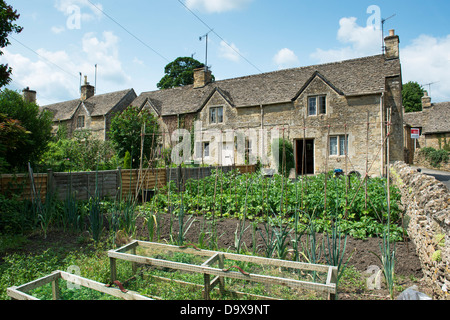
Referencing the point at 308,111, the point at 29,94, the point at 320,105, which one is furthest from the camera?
the point at 29,94

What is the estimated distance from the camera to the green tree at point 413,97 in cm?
4259

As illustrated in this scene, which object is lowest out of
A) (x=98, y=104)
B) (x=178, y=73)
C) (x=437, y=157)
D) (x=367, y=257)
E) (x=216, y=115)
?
(x=367, y=257)

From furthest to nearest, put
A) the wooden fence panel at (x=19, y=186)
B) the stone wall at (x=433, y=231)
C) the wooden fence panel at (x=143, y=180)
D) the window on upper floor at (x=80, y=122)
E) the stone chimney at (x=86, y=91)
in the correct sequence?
1. the stone chimney at (x=86, y=91)
2. the window on upper floor at (x=80, y=122)
3. the wooden fence panel at (x=143, y=180)
4. the wooden fence panel at (x=19, y=186)
5. the stone wall at (x=433, y=231)

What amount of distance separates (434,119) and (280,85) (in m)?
19.5

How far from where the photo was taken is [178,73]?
43875 millimetres

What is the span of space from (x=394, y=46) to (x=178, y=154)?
1506 centimetres

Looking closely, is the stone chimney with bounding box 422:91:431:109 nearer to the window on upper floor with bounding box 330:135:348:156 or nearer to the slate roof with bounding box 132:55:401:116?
the slate roof with bounding box 132:55:401:116

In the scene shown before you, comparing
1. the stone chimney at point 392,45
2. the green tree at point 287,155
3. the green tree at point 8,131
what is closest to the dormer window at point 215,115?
the green tree at point 287,155

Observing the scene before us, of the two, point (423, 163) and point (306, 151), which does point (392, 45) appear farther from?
point (423, 163)

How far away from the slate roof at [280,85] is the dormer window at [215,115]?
0.91 metres

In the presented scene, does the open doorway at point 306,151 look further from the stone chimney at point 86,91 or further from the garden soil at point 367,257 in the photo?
the stone chimney at point 86,91

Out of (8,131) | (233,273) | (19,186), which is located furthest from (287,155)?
(233,273)

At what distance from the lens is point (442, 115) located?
96.3 ft

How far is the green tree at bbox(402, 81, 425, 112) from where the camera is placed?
4259 centimetres
